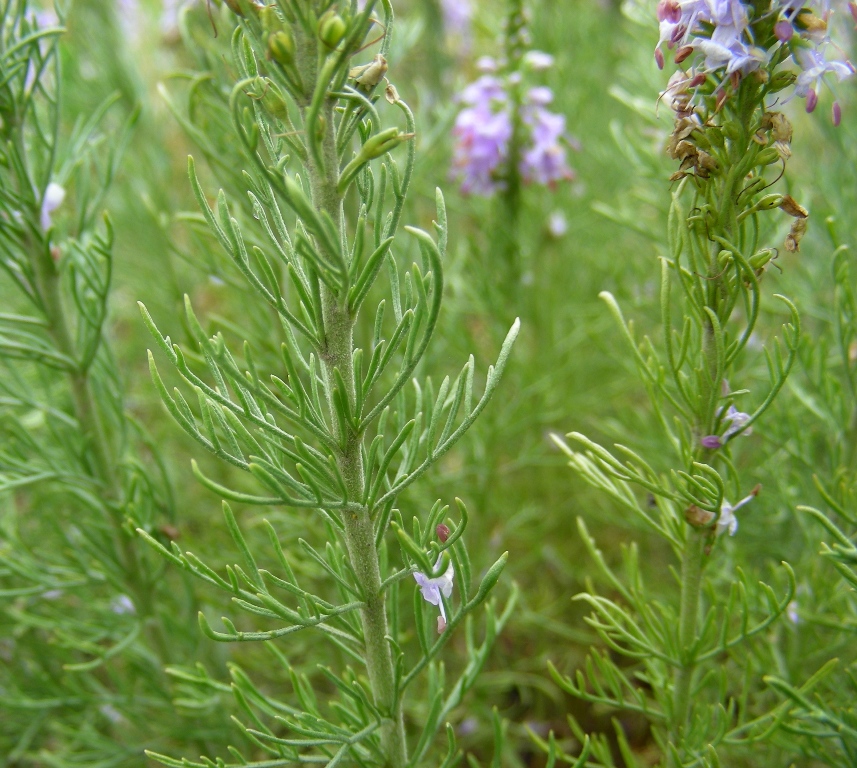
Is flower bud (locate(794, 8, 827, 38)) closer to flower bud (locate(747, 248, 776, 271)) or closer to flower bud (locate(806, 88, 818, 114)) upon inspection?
flower bud (locate(806, 88, 818, 114))

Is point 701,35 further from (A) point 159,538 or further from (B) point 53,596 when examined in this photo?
(B) point 53,596

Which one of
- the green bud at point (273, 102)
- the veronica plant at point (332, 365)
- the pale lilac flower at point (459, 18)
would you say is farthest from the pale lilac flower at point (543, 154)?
the pale lilac flower at point (459, 18)

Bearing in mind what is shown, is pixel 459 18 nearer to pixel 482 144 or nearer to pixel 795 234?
pixel 482 144

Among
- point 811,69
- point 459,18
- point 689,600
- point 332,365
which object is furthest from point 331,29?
point 459,18

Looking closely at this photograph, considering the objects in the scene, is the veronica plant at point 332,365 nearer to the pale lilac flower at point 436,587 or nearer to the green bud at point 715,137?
the pale lilac flower at point 436,587

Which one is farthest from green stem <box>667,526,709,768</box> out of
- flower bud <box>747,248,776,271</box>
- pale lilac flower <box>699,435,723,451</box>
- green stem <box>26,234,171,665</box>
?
green stem <box>26,234,171,665</box>
